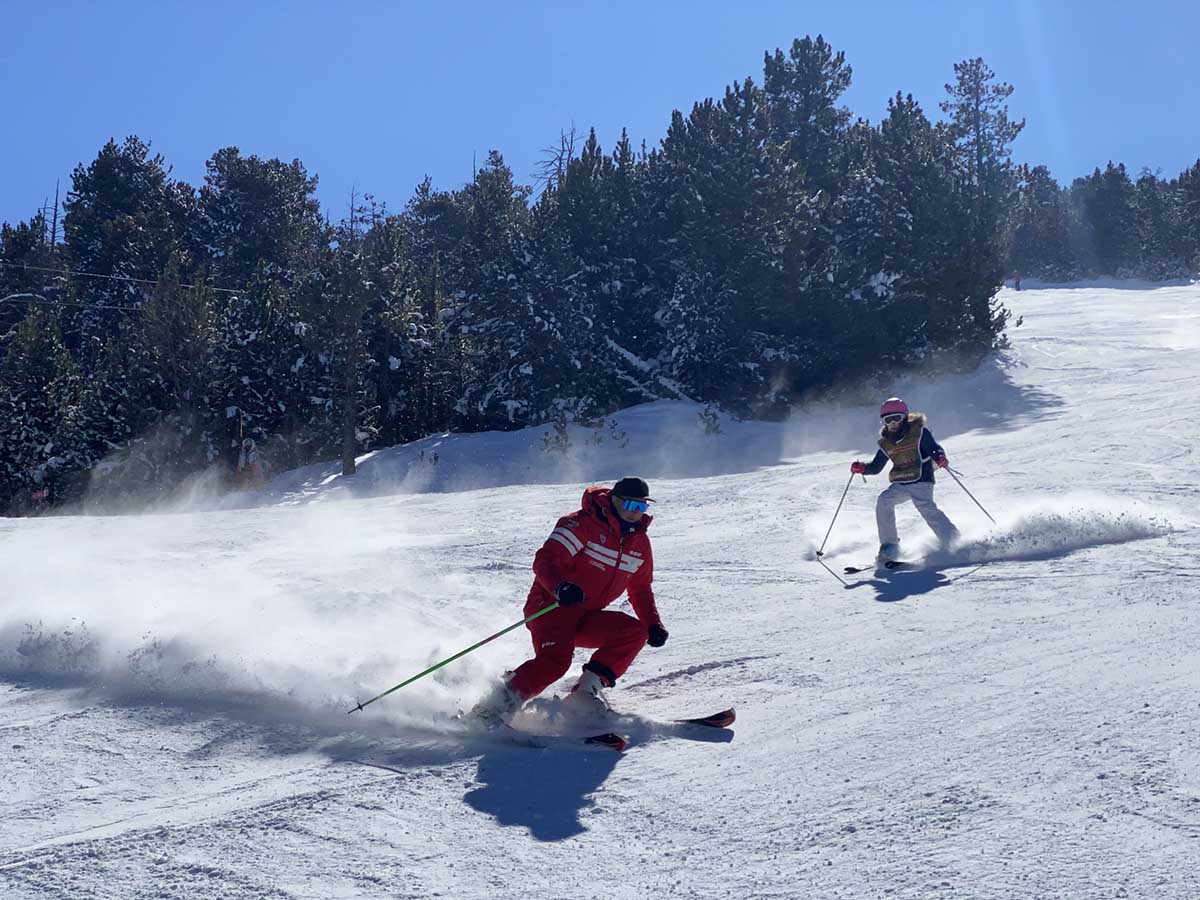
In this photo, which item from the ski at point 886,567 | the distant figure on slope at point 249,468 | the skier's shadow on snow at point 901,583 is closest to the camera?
the skier's shadow on snow at point 901,583

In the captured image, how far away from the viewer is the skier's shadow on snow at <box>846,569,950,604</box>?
9.26m

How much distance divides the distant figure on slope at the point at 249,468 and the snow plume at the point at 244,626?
57.4 feet

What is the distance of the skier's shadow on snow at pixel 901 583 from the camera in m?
9.26

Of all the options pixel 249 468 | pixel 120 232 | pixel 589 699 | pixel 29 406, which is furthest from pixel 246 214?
pixel 589 699

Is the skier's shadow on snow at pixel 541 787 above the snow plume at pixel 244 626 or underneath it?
underneath

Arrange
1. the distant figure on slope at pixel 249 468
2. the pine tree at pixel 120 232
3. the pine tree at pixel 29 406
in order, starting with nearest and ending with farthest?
the distant figure on slope at pixel 249 468 → the pine tree at pixel 29 406 → the pine tree at pixel 120 232

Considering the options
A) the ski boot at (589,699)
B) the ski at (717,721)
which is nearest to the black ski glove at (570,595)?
the ski boot at (589,699)

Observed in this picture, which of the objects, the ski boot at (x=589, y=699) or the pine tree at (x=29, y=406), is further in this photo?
the pine tree at (x=29, y=406)

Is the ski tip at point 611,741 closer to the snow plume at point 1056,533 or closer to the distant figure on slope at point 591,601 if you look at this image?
the distant figure on slope at point 591,601

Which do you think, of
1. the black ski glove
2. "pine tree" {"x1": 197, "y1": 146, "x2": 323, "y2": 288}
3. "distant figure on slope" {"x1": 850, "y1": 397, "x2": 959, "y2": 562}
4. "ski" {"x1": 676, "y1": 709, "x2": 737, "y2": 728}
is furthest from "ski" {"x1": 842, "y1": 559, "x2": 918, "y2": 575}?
"pine tree" {"x1": 197, "y1": 146, "x2": 323, "y2": 288}

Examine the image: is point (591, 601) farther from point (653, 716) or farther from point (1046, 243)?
point (1046, 243)

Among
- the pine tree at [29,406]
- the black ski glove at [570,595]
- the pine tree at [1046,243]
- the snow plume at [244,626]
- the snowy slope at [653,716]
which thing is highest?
the pine tree at [1046,243]

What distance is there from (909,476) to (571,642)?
18.4 ft

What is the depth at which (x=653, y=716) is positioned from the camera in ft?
20.9
